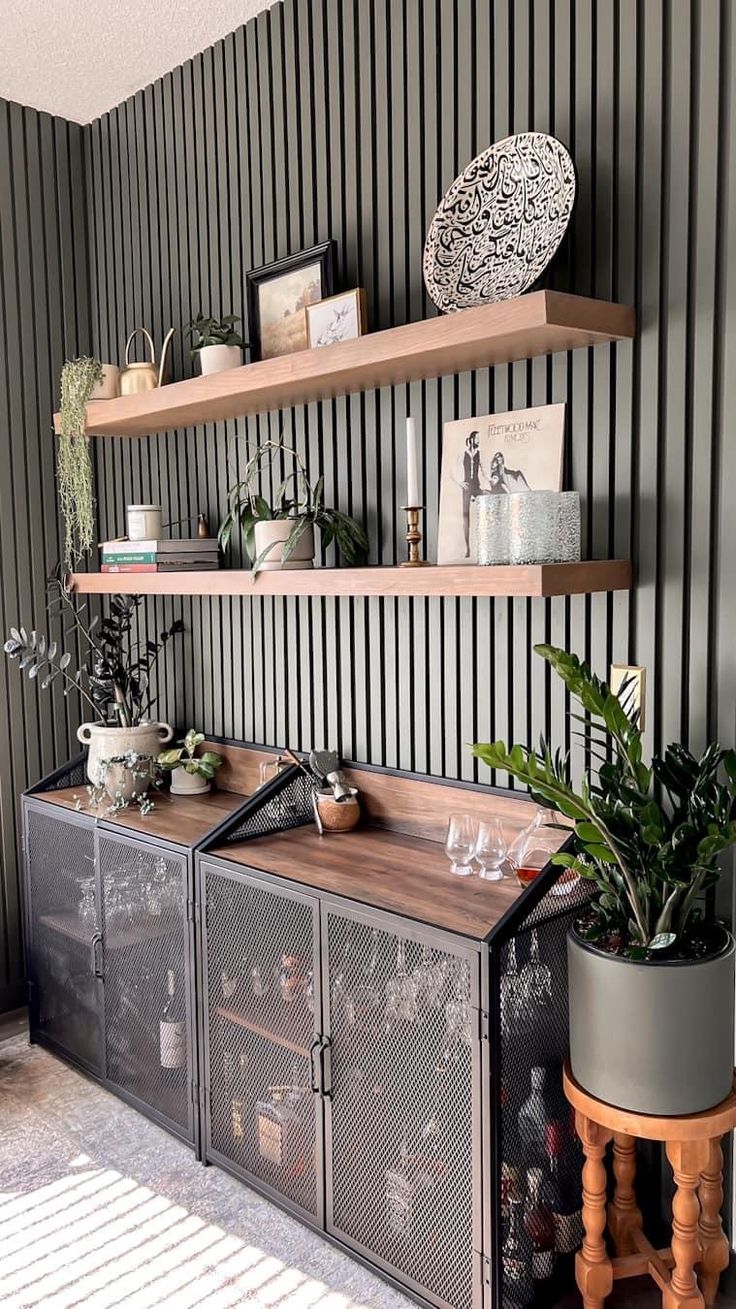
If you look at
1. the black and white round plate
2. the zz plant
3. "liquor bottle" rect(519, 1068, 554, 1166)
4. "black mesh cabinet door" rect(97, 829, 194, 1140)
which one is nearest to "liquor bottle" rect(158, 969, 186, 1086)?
"black mesh cabinet door" rect(97, 829, 194, 1140)

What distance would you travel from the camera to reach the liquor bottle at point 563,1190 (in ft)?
6.54

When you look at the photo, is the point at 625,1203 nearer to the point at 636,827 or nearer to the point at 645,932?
the point at 645,932

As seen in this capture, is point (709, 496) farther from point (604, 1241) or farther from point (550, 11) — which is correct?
point (604, 1241)

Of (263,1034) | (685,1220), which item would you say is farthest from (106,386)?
(685,1220)

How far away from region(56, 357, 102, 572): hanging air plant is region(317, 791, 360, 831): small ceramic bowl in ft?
4.34

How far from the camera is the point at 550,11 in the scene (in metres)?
2.11

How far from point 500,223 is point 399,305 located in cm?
38

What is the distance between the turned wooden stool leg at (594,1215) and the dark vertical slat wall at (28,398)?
2.10m

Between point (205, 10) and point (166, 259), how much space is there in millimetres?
680

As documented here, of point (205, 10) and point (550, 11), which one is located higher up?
point (205, 10)

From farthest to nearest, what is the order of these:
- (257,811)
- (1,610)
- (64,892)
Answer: (1,610) < (64,892) < (257,811)

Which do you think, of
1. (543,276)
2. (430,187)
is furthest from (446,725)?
(430,187)

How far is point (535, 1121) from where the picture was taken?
1953 millimetres

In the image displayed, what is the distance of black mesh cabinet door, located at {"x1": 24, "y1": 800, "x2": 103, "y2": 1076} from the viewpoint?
2.90m
